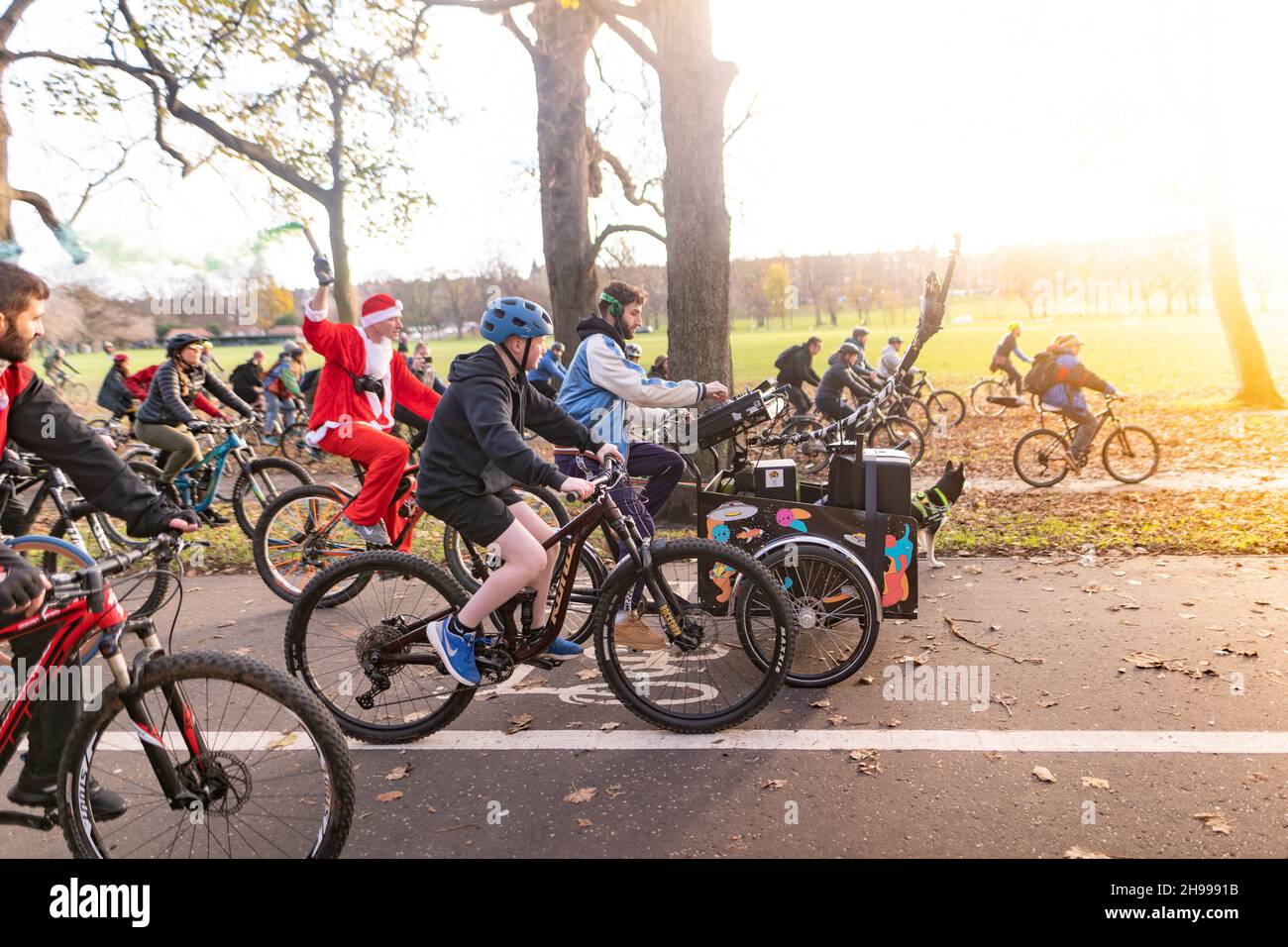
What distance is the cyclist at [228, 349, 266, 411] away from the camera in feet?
48.3

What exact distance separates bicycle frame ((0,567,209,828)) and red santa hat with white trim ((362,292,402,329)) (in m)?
3.31

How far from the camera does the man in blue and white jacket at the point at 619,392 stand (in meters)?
4.76

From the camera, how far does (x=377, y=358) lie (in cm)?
569

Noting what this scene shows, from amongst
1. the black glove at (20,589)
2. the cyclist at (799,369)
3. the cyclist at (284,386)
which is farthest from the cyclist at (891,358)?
the black glove at (20,589)

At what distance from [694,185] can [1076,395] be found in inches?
220

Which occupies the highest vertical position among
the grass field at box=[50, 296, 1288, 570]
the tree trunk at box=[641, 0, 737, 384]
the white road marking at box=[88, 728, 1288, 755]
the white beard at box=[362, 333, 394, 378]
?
the tree trunk at box=[641, 0, 737, 384]

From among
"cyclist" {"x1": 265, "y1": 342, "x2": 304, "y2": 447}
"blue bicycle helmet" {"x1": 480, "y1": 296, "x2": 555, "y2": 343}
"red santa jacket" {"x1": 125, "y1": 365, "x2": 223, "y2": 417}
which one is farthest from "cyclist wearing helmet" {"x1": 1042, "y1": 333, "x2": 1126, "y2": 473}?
"cyclist" {"x1": 265, "y1": 342, "x2": 304, "y2": 447}

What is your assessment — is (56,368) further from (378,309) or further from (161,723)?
(161,723)

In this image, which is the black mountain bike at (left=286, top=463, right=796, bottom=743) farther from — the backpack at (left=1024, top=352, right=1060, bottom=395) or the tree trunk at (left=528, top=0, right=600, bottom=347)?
the tree trunk at (left=528, top=0, right=600, bottom=347)

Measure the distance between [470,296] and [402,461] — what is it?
71.7 metres

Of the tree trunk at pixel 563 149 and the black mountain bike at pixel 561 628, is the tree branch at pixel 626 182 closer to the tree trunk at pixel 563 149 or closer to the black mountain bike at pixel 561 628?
the tree trunk at pixel 563 149

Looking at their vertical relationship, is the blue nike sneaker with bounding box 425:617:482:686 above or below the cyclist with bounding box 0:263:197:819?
below

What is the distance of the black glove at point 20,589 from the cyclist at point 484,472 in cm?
158

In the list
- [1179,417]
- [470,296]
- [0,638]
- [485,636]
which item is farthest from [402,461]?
[470,296]
